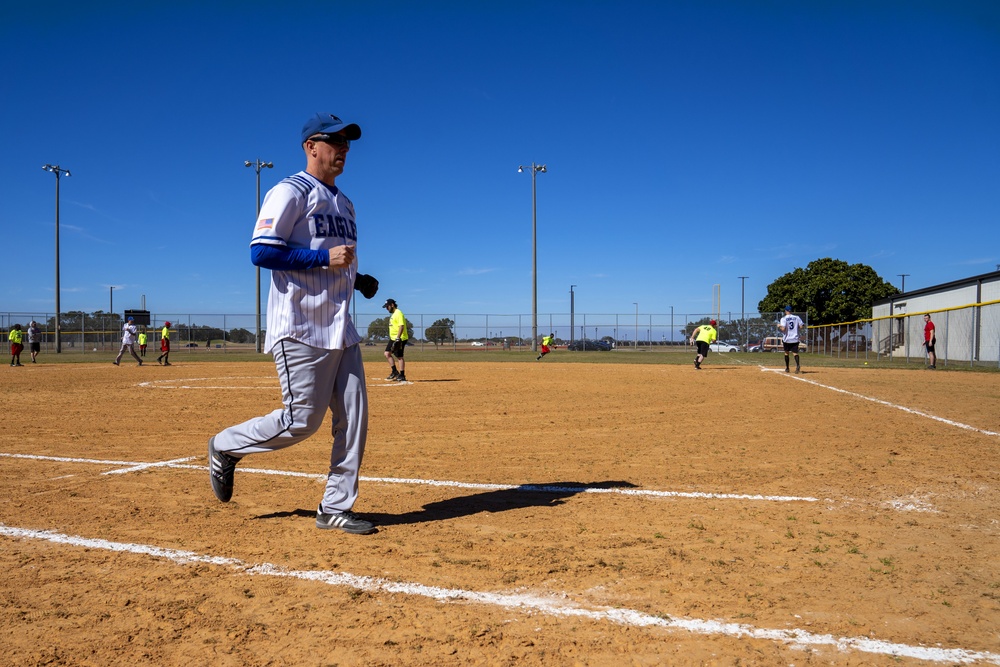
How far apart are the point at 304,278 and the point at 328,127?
2.91 feet

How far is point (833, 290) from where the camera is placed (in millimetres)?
64250

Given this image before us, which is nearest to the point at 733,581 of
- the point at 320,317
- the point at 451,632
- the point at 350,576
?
the point at 451,632

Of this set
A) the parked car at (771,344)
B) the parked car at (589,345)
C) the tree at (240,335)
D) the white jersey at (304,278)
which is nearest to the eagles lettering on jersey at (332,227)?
the white jersey at (304,278)

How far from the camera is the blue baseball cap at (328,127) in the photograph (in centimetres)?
385

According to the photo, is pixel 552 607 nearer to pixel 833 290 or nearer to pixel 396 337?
pixel 396 337

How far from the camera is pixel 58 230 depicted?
3941 centimetres

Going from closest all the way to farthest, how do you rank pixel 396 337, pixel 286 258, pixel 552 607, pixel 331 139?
1. pixel 552 607
2. pixel 286 258
3. pixel 331 139
4. pixel 396 337

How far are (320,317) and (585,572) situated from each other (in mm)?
1926

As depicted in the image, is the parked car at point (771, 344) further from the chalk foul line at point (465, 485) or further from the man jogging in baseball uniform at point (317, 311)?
the man jogging in baseball uniform at point (317, 311)

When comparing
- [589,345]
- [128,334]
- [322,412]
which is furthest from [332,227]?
[589,345]

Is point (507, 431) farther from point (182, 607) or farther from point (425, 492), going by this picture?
point (182, 607)

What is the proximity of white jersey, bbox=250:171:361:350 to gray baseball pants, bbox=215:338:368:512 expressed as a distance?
94mm

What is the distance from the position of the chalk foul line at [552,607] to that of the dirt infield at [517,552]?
0.01 meters

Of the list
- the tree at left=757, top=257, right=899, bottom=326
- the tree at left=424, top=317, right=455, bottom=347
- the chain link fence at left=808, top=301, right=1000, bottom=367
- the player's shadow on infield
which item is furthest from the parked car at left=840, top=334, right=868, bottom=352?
the player's shadow on infield
